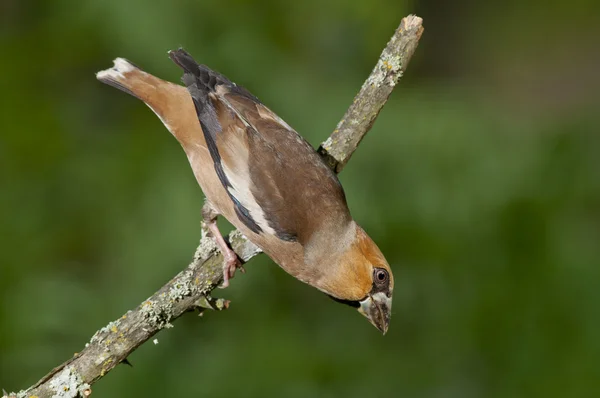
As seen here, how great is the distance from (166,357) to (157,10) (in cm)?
294

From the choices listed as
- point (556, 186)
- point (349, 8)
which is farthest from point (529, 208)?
point (349, 8)

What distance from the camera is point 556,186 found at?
6.85 m

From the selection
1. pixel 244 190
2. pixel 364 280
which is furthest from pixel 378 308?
pixel 244 190

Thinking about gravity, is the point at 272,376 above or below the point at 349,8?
below

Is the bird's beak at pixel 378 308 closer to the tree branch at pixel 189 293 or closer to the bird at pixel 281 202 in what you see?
the bird at pixel 281 202

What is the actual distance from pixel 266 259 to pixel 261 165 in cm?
176

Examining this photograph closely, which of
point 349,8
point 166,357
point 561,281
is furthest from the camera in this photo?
point 349,8

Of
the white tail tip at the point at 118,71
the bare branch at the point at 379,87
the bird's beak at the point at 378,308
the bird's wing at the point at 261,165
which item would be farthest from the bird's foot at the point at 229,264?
the white tail tip at the point at 118,71

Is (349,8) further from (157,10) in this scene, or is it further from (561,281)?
(561,281)

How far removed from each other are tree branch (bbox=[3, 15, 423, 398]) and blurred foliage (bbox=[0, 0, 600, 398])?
1363mm

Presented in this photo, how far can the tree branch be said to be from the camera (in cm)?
393

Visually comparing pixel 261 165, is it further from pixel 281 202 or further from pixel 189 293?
pixel 189 293

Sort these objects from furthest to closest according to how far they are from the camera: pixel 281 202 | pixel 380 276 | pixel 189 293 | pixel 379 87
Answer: pixel 379 87
pixel 281 202
pixel 380 276
pixel 189 293

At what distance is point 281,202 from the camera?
4559mm
